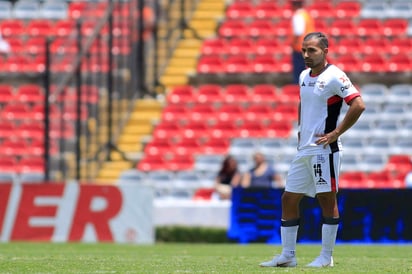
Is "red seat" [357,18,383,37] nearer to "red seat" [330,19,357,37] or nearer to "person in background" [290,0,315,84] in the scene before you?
"red seat" [330,19,357,37]

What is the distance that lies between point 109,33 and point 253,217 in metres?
6.70

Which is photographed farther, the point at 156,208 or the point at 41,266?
the point at 156,208

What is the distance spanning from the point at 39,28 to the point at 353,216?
43.4 ft

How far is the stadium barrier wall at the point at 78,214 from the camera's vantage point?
1808 centimetres

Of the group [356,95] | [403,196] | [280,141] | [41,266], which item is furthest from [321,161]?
[280,141]

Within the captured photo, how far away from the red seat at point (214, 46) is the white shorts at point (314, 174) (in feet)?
52.8

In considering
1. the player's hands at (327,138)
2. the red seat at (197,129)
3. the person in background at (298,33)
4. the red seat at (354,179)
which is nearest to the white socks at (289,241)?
the player's hands at (327,138)

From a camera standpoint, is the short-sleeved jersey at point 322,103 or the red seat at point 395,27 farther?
the red seat at point 395,27

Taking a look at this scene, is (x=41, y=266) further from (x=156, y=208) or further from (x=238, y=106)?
(x=238, y=106)

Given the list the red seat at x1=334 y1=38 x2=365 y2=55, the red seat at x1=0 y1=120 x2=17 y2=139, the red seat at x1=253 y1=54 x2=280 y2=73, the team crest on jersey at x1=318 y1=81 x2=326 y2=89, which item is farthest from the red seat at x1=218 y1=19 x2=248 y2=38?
the team crest on jersey at x1=318 y1=81 x2=326 y2=89

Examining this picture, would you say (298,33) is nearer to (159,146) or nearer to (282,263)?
(159,146)

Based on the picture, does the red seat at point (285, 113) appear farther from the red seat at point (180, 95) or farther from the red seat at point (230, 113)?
the red seat at point (180, 95)

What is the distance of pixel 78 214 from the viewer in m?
18.2

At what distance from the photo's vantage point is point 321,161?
33.1 feet
